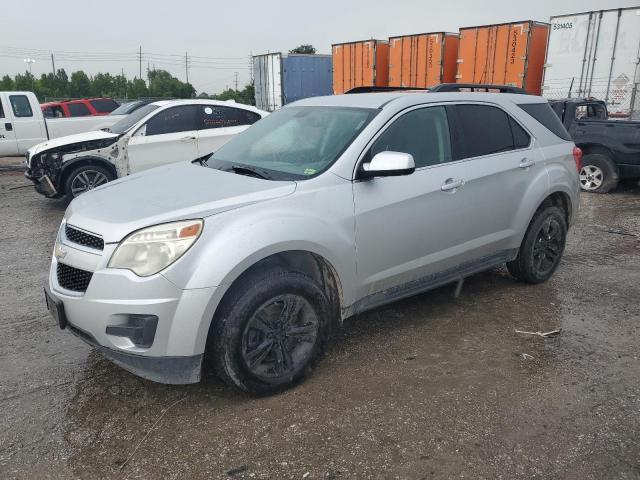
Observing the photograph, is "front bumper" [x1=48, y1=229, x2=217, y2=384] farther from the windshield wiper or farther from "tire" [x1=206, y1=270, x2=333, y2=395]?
the windshield wiper

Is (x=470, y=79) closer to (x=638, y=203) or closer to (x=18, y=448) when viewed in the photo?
(x=638, y=203)

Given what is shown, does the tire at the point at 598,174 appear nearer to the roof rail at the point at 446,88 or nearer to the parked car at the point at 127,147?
the roof rail at the point at 446,88

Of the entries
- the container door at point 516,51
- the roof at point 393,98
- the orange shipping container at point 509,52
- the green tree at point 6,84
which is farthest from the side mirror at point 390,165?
the green tree at point 6,84

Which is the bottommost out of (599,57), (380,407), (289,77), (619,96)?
(380,407)

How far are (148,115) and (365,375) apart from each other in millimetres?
6706

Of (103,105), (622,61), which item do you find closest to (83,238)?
(622,61)

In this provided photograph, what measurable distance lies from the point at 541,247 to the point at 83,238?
377 centimetres

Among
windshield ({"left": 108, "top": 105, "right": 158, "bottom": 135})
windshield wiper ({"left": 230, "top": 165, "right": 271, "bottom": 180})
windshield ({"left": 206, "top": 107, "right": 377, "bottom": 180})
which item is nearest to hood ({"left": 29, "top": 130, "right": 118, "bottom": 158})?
windshield ({"left": 108, "top": 105, "right": 158, "bottom": 135})

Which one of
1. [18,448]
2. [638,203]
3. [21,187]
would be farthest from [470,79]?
[18,448]

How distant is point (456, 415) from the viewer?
9.36ft

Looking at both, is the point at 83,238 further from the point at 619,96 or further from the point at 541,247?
the point at 619,96

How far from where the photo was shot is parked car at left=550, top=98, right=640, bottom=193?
8.95 m

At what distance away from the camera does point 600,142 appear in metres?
9.15

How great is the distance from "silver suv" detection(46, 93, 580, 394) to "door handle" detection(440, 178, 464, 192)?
0.04 metres
